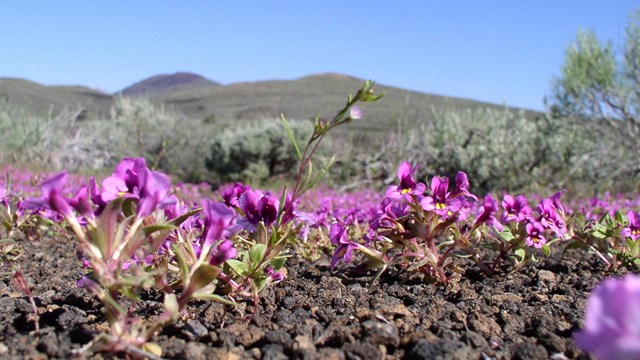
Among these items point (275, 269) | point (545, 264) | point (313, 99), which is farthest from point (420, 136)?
point (313, 99)

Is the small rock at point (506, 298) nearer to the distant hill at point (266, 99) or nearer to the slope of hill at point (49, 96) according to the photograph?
the distant hill at point (266, 99)

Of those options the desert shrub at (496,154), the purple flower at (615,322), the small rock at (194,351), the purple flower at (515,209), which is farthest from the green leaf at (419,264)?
the desert shrub at (496,154)

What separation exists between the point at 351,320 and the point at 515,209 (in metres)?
1.17

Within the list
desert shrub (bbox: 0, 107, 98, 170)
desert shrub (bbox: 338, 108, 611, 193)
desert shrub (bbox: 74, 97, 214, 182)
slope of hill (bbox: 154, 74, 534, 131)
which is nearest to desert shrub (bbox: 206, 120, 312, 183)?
desert shrub (bbox: 74, 97, 214, 182)

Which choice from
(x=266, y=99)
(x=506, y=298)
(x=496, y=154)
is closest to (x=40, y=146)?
Result: (x=496, y=154)

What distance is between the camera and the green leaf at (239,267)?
2.16 metres

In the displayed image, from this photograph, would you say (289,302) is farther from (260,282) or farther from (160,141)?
(160,141)

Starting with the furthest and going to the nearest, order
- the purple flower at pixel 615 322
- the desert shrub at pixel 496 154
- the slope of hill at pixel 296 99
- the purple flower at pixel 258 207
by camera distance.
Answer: the slope of hill at pixel 296 99 → the desert shrub at pixel 496 154 → the purple flower at pixel 258 207 → the purple flower at pixel 615 322

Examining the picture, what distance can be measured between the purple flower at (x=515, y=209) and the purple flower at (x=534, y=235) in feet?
0.15

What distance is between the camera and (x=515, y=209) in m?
2.80

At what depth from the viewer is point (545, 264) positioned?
10.3 ft

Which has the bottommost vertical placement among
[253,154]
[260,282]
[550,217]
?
[253,154]

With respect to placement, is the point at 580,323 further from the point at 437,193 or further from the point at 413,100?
the point at 413,100

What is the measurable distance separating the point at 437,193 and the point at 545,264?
3.33 feet
